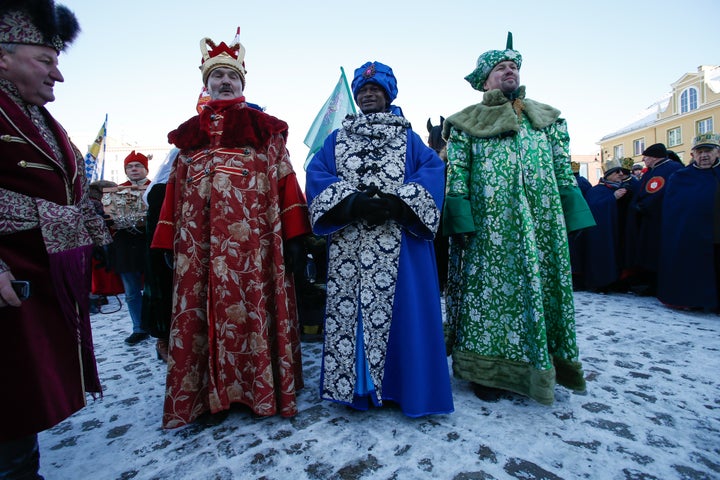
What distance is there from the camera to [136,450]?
1986 mm

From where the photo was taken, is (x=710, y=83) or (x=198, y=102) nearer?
(x=198, y=102)

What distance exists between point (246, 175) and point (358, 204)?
744mm

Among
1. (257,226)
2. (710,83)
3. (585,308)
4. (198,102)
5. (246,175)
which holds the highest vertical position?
(710,83)

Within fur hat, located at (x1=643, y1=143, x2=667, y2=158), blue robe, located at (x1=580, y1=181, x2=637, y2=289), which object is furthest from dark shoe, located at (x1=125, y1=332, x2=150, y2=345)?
fur hat, located at (x1=643, y1=143, x2=667, y2=158)

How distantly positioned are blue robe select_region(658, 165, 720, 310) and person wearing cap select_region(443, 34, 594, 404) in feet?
11.1

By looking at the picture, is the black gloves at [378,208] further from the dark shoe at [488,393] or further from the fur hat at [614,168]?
the fur hat at [614,168]

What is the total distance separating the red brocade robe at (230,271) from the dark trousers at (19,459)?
629 millimetres

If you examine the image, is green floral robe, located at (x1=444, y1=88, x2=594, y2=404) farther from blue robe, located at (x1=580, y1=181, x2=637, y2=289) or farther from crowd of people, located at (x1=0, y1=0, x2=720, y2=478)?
blue robe, located at (x1=580, y1=181, x2=637, y2=289)

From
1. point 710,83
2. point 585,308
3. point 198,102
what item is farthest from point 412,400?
point 710,83

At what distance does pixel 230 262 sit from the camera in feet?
7.25

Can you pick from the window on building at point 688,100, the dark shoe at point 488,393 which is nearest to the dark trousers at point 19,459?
the dark shoe at point 488,393

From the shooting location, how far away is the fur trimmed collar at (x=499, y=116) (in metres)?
2.48

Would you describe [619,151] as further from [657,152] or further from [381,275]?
[381,275]

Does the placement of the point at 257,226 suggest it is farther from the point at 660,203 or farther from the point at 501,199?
the point at 660,203
